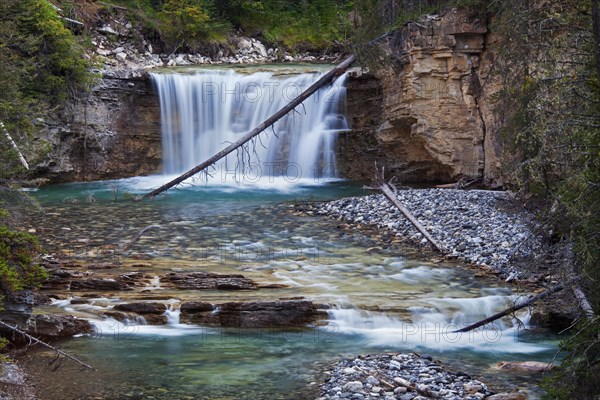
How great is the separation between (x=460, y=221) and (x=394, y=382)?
7674mm

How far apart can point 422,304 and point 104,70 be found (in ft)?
50.0

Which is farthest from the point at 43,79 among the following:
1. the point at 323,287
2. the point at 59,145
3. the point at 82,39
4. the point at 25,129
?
the point at 323,287

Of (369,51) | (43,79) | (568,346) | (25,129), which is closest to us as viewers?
(568,346)

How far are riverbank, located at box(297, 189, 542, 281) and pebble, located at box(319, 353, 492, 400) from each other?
12.6 ft

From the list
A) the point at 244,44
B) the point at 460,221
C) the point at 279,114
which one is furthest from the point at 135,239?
the point at 244,44

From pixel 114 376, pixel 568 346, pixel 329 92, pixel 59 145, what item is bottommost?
pixel 114 376

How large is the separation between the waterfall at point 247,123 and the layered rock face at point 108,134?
0.45m

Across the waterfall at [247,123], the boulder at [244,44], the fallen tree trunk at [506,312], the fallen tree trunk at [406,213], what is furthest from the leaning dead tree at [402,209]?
the boulder at [244,44]

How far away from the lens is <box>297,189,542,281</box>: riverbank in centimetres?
1242

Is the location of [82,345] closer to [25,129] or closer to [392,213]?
[25,129]

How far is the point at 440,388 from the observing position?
23.9ft

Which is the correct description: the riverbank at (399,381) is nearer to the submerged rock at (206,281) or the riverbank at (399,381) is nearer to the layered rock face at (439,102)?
the submerged rock at (206,281)

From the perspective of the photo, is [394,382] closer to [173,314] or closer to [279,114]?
[173,314]

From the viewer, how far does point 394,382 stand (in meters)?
7.34
